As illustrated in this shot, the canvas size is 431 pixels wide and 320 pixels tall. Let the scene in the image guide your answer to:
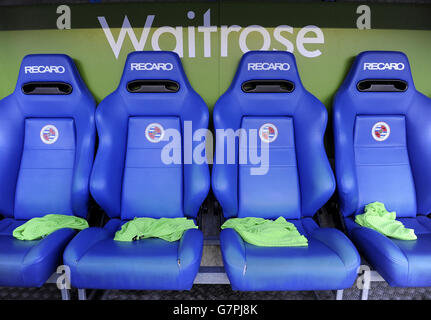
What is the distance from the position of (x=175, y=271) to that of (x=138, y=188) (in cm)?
59

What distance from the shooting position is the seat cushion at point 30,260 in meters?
1.17

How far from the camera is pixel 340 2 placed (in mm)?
1780

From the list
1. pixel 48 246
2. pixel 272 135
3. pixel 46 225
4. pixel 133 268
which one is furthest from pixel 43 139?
pixel 272 135

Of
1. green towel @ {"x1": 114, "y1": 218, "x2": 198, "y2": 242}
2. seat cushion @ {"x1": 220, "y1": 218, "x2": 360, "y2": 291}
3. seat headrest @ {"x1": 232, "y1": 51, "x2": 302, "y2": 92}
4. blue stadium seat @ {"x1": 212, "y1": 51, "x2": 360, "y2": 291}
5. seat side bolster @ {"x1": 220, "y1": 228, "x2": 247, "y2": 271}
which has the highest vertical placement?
seat headrest @ {"x1": 232, "y1": 51, "x2": 302, "y2": 92}

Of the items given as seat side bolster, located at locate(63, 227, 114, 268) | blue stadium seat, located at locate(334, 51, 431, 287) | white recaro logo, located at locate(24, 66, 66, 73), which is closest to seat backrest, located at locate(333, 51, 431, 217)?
blue stadium seat, located at locate(334, 51, 431, 287)

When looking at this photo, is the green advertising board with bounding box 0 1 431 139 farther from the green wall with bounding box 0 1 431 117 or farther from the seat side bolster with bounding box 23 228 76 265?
the seat side bolster with bounding box 23 228 76 265

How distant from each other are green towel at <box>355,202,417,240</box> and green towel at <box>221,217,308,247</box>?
37 cm

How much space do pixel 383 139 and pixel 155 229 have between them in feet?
4.24

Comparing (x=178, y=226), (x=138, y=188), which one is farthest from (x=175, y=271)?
(x=138, y=188)

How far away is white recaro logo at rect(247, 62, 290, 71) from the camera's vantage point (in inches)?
64.1

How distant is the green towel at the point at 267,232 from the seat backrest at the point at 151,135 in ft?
0.84

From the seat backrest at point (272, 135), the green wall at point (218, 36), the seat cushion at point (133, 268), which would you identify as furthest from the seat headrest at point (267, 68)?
the seat cushion at point (133, 268)

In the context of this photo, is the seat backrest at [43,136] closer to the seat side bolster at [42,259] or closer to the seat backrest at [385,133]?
the seat side bolster at [42,259]

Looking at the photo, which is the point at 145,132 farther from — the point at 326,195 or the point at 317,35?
the point at 317,35
